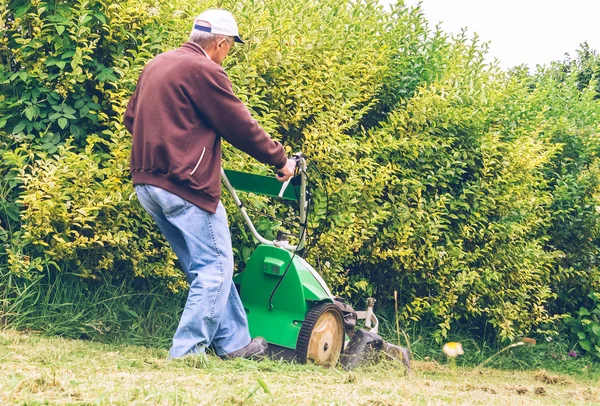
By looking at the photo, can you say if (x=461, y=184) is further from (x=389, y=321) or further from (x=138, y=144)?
(x=138, y=144)

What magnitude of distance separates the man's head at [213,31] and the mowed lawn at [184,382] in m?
1.76

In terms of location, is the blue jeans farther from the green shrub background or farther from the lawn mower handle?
the green shrub background

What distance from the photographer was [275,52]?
18.5ft

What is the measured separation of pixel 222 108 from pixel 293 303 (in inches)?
52.0

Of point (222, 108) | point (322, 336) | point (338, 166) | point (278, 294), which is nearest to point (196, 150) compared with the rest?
point (222, 108)

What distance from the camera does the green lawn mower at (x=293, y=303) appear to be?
4.66 m

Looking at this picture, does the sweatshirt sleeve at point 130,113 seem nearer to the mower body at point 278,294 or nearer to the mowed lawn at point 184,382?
the mower body at point 278,294

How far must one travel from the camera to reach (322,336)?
4.71 metres

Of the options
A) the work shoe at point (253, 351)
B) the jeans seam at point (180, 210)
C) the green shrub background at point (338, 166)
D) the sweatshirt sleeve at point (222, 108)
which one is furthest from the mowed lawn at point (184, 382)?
the sweatshirt sleeve at point (222, 108)

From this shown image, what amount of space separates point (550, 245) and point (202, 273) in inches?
200

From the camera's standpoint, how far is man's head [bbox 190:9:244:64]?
14.2ft

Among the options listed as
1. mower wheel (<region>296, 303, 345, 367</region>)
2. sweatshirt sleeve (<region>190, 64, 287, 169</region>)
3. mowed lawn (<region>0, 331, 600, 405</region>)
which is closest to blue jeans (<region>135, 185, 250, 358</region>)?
mowed lawn (<region>0, 331, 600, 405</region>)

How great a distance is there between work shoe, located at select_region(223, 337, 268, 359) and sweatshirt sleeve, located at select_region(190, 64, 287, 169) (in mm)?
1199

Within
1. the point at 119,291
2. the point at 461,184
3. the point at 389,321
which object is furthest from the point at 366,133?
the point at 119,291
